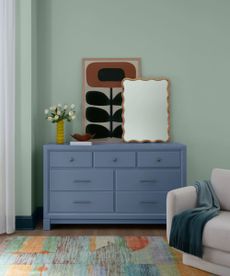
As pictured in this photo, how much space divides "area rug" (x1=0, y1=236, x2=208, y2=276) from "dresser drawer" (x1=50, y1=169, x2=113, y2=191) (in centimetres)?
53

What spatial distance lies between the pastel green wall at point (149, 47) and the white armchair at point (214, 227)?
146 cm

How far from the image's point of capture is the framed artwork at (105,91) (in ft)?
16.5

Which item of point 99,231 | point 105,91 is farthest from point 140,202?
point 105,91

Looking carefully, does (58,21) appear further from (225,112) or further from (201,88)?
(225,112)

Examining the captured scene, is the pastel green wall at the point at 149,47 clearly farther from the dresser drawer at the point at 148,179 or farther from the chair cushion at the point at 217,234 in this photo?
the chair cushion at the point at 217,234

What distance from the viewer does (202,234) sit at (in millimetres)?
3244

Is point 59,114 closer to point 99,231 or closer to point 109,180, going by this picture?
point 109,180

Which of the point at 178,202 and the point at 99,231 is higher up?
the point at 178,202

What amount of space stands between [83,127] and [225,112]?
5.22 feet

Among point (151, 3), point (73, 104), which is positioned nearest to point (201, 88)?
point (151, 3)

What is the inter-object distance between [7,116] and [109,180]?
1.18 m

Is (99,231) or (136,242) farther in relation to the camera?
(99,231)

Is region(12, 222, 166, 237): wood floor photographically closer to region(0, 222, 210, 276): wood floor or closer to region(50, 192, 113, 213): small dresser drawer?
region(0, 222, 210, 276): wood floor

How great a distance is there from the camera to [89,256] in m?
3.68
